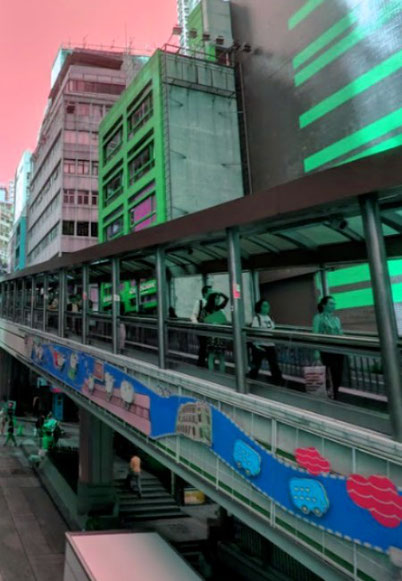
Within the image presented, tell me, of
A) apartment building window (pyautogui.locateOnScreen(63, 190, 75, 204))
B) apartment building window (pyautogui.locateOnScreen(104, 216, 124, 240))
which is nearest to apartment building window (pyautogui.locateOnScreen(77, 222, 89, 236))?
apartment building window (pyautogui.locateOnScreen(63, 190, 75, 204))

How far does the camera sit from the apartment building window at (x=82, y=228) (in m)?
44.8

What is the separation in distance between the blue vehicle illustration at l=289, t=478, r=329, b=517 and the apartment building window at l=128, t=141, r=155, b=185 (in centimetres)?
2884

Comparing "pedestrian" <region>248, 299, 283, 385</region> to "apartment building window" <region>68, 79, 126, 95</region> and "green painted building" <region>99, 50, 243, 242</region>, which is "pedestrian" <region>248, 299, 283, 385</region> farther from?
"apartment building window" <region>68, 79, 126, 95</region>

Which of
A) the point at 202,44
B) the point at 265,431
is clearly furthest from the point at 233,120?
the point at 265,431

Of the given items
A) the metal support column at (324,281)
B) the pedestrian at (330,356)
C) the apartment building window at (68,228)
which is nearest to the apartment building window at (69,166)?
the apartment building window at (68,228)

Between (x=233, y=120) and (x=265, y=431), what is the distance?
3133cm

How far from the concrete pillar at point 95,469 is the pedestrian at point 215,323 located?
533 inches

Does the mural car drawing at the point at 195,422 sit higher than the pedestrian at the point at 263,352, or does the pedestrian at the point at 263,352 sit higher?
the pedestrian at the point at 263,352

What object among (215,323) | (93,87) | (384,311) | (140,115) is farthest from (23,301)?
(93,87)

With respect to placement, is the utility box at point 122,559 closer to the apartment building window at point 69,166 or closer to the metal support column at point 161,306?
the metal support column at point 161,306

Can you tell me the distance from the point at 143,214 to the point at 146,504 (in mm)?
19864

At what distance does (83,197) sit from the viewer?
45.3m

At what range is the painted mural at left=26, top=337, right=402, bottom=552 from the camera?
13.4 ft

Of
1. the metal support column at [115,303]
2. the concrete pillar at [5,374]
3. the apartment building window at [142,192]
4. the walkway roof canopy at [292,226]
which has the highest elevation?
the apartment building window at [142,192]
